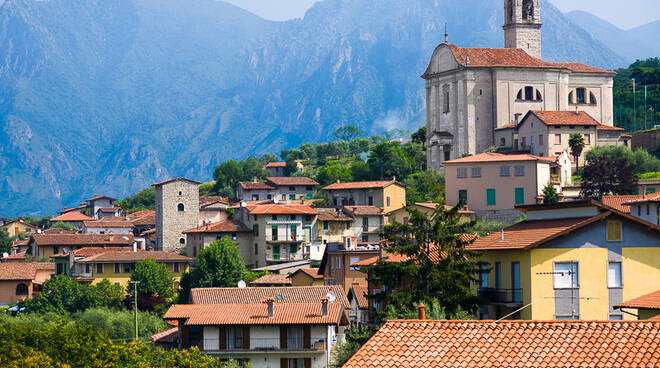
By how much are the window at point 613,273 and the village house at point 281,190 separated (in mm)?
95939

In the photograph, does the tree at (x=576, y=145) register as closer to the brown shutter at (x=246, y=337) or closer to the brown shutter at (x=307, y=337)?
the brown shutter at (x=307, y=337)

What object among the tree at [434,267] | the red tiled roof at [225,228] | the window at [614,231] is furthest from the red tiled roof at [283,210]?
the window at [614,231]

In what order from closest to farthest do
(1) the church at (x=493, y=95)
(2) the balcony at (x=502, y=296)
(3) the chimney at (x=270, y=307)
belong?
(2) the balcony at (x=502, y=296), (3) the chimney at (x=270, y=307), (1) the church at (x=493, y=95)

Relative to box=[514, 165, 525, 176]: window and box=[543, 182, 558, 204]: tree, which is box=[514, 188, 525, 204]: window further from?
box=[543, 182, 558, 204]: tree

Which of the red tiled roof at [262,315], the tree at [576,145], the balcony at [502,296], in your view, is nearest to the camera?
the balcony at [502,296]

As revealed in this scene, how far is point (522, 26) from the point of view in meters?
128

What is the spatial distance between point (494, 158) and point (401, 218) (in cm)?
1262

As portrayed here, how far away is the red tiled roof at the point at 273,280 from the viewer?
8081 centimetres

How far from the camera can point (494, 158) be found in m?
93.1

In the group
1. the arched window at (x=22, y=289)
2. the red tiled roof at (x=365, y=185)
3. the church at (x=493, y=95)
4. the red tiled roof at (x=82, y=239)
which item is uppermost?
the church at (x=493, y=95)

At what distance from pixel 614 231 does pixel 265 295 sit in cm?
2844

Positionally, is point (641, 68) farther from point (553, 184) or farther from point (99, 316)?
point (99, 316)

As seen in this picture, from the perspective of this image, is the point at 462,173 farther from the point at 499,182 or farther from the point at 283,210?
the point at 283,210

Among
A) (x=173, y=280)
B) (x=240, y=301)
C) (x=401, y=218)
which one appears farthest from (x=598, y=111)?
(x=240, y=301)
